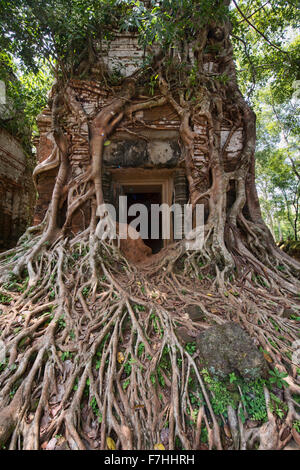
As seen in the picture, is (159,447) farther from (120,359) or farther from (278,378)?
(278,378)

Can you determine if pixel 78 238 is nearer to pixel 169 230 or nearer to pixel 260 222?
pixel 169 230

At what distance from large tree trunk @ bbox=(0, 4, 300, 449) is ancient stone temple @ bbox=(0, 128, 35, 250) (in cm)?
336

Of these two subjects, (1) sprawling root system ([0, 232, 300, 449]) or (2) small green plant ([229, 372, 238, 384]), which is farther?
(2) small green plant ([229, 372, 238, 384])

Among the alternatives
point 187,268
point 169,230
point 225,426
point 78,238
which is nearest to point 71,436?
point 225,426

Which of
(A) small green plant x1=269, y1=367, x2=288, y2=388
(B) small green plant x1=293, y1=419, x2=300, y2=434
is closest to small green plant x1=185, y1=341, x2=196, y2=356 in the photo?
(A) small green plant x1=269, y1=367, x2=288, y2=388

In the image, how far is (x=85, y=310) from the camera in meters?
1.97

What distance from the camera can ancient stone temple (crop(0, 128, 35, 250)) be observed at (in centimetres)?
581

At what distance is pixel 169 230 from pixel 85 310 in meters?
2.16

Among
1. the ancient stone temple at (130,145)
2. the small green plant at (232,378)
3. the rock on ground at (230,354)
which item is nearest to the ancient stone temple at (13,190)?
the ancient stone temple at (130,145)

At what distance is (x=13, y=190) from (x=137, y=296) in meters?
6.06

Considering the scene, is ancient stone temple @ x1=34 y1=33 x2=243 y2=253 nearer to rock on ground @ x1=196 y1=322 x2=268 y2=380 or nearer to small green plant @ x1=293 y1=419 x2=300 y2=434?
rock on ground @ x1=196 y1=322 x2=268 y2=380

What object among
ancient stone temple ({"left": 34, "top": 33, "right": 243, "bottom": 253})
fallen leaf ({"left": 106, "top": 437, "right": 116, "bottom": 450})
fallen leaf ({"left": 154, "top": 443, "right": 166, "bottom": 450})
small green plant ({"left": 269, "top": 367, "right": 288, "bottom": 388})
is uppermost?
ancient stone temple ({"left": 34, "top": 33, "right": 243, "bottom": 253})

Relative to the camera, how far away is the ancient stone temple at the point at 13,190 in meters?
5.81
